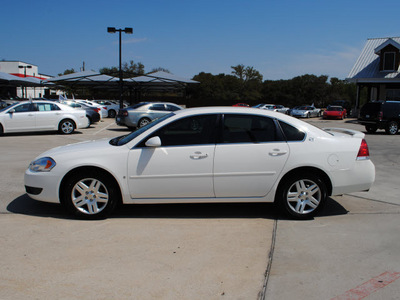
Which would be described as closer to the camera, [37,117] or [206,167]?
[206,167]

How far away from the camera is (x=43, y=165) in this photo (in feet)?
17.0

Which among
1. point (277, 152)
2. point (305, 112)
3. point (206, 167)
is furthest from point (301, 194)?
point (305, 112)

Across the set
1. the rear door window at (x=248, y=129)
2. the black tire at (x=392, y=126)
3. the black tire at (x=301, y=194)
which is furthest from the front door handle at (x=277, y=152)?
the black tire at (x=392, y=126)

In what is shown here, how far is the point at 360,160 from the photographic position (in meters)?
5.35

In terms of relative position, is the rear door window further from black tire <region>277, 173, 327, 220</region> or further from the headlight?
the headlight

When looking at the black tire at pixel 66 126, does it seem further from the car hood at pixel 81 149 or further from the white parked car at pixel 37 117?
the car hood at pixel 81 149

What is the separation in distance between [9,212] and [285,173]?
3887mm

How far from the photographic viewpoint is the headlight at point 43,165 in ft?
16.9

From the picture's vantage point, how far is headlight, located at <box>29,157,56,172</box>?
514 centimetres

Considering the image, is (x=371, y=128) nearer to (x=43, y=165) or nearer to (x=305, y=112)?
(x=43, y=165)

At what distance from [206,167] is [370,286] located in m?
2.39

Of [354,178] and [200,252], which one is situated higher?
[354,178]

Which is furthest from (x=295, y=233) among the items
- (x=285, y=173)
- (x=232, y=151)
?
(x=232, y=151)

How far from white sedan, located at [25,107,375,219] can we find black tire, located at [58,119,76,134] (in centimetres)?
1174
